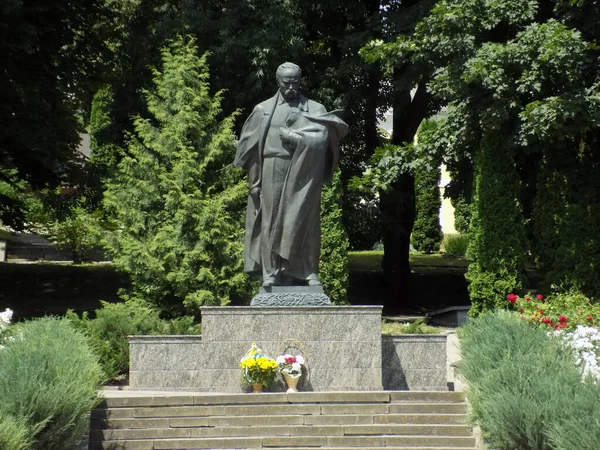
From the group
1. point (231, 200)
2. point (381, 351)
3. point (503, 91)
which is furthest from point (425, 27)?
point (381, 351)

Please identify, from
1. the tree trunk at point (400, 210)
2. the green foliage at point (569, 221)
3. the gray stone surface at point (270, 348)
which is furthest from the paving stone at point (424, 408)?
the tree trunk at point (400, 210)

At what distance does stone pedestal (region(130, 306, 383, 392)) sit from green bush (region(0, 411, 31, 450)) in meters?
3.23

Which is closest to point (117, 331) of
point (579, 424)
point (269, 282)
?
point (269, 282)

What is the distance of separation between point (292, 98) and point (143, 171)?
26.1ft

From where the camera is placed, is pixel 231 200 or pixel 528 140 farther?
pixel 231 200

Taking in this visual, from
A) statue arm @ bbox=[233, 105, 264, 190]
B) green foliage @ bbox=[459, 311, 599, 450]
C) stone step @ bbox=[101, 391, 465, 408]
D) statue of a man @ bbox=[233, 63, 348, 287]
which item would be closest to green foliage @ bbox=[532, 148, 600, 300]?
green foliage @ bbox=[459, 311, 599, 450]

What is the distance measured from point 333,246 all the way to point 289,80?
763 cm

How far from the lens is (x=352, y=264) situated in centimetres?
2775

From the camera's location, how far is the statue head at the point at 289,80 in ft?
36.5

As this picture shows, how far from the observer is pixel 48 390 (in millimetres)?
8141

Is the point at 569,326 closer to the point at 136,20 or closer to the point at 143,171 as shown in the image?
the point at 143,171

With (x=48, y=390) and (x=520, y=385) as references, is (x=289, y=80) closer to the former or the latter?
(x=520, y=385)

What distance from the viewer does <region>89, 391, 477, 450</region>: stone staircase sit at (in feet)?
30.8

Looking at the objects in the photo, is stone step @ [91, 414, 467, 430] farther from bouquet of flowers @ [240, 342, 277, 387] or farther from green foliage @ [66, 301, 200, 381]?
green foliage @ [66, 301, 200, 381]
